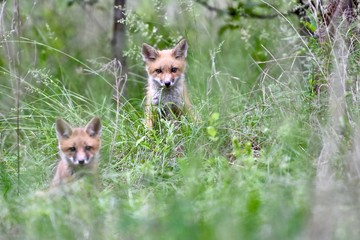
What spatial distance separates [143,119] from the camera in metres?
7.38

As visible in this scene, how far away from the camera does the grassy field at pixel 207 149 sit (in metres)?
4.57

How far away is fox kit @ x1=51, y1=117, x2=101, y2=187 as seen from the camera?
605cm

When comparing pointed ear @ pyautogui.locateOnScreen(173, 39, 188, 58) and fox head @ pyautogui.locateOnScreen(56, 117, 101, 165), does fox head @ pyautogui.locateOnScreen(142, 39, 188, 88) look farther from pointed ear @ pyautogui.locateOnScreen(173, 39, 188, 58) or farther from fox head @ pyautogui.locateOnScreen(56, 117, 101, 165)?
fox head @ pyautogui.locateOnScreen(56, 117, 101, 165)

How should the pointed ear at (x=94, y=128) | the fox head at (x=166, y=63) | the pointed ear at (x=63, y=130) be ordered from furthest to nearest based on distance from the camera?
1. the fox head at (x=166, y=63)
2. the pointed ear at (x=94, y=128)
3. the pointed ear at (x=63, y=130)

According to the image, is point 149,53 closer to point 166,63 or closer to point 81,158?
point 166,63

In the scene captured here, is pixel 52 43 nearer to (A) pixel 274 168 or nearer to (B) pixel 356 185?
(A) pixel 274 168

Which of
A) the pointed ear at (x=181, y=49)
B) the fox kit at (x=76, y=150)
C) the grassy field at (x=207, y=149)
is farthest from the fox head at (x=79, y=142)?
the pointed ear at (x=181, y=49)

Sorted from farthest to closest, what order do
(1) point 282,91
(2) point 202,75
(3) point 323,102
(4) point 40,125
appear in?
(2) point 202,75 < (4) point 40,125 < (1) point 282,91 < (3) point 323,102

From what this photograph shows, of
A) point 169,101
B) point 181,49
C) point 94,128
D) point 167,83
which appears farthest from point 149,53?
point 94,128

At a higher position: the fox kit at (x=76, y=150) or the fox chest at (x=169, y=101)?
the fox kit at (x=76, y=150)

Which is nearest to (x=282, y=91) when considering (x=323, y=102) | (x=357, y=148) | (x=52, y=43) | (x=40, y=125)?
(x=323, y=102)

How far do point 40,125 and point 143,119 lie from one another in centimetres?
105

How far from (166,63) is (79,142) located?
233 cm

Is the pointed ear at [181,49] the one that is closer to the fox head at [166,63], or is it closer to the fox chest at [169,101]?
the fox head at [166,63]
